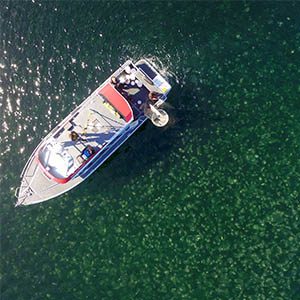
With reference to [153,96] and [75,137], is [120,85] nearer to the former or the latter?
[153,96]

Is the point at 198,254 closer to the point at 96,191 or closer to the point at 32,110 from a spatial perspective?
the point at 96,191

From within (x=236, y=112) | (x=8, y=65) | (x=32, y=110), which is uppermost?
(x=8, y=65)

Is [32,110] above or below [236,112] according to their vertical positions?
above

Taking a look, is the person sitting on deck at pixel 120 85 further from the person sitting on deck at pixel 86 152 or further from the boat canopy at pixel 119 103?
the person sitting on deck at pixel 86 152

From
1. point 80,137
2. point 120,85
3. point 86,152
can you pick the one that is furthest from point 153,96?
point 86,152

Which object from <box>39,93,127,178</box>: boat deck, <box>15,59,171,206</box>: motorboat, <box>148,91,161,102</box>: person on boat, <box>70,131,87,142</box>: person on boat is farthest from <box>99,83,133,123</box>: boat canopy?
<box>70,131,87,142</box>: person on boat

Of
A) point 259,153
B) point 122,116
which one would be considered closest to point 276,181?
point 259,153

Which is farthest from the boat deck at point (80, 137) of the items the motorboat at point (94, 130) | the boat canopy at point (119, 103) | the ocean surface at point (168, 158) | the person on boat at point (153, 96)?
the ocean surface at point (168, 158)
